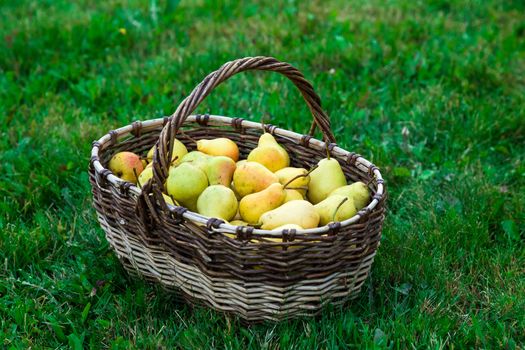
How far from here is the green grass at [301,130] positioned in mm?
2182

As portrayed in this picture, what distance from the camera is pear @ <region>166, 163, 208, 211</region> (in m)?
2.23

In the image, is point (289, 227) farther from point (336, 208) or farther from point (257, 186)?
point (257, 186)

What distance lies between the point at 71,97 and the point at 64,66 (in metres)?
0.36

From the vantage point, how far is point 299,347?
2.06 meters

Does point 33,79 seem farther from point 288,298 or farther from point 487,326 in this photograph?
point 487,326

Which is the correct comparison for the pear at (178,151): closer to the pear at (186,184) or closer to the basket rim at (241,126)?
the basket rim at (241,126)

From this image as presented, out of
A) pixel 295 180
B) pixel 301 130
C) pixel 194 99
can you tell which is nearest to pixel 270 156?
pixel 295 180

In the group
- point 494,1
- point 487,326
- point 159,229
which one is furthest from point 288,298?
point 494,1

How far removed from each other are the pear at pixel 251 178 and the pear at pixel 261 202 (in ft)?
0.23

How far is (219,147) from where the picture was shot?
2.55 meters

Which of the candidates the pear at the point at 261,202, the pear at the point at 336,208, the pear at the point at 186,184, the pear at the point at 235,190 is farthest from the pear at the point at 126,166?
the pear at the point at 336,208

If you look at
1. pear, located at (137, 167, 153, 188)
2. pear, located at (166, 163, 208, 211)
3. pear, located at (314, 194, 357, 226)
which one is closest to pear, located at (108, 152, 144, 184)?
pear, located at (137, 167, 153, 188)

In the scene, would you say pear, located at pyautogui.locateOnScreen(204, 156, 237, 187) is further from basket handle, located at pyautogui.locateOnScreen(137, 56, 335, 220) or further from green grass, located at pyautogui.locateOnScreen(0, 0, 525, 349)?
green grass, located at pyautogui.locateOnScreen(0, 0, 525, 349)

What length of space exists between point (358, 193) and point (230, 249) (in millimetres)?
499
